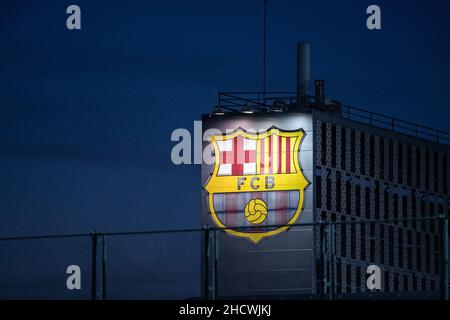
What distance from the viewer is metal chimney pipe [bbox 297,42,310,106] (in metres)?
81.5

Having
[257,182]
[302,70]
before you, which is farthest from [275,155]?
[302,70]

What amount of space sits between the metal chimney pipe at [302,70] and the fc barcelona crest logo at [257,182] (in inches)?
165

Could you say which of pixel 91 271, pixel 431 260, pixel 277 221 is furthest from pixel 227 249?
pixel 91 271

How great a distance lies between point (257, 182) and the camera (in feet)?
254

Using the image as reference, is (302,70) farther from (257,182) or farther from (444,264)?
(444,264)

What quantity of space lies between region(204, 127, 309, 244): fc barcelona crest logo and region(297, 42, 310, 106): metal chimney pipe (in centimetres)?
420

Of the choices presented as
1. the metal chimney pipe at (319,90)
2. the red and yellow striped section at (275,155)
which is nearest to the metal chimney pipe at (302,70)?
the metal chimney pipe at (319,90)

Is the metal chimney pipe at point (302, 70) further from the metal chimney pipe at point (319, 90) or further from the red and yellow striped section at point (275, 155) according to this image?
the red and yellow striped section at point (275, 155)

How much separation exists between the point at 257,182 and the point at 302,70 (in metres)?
9.58

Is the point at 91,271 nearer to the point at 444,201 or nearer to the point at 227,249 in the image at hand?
the point at 227,249

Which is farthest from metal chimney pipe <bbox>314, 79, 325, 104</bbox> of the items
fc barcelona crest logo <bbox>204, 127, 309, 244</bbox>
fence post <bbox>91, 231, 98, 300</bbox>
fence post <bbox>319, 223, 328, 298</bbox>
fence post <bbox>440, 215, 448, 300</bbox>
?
fence post <bbox>440, 215, 448, 300</bbox>

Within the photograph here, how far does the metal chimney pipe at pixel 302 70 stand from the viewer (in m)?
81.5

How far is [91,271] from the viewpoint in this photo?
89.6 feet
